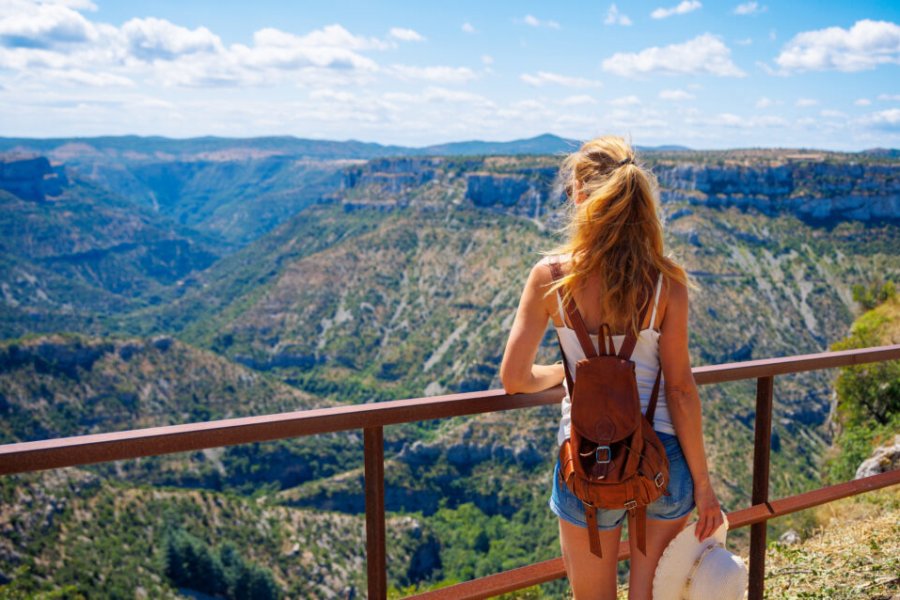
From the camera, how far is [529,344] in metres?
1.88

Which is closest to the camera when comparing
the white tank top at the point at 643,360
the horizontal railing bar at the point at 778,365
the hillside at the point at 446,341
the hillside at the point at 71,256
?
the white tank top at the point at 643,360

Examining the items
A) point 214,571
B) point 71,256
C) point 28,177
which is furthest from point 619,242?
point 28,177

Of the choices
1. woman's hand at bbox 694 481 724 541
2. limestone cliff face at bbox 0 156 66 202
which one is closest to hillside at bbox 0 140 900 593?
woman's hand at bbox 694 481 724 541

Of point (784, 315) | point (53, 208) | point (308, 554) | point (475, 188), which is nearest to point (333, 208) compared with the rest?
point (475, 188)

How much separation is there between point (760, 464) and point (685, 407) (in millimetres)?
1075

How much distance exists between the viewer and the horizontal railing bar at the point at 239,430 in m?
1.57

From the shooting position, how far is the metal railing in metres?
1.61

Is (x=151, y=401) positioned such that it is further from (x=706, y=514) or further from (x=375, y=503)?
(x=706, y=514)

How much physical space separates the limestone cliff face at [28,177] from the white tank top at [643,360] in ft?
500

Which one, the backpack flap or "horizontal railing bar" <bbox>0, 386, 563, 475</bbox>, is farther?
the backpack flap

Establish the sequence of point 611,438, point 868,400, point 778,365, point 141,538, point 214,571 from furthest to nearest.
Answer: point 214,571
point 141,538
point 868,400
point 778,365
point 611,438

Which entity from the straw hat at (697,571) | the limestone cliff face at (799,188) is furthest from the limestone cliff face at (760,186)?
the straw hat at (697,571)

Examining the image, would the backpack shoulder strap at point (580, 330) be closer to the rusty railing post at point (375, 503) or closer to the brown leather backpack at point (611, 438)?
the brown leather backpack at point (611, 438)

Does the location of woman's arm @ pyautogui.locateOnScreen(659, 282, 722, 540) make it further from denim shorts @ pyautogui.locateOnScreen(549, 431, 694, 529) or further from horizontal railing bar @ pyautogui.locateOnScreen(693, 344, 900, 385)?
horizontal railing bar @ pyautogui.locateOnScreen(693, 344, 900, 385)
